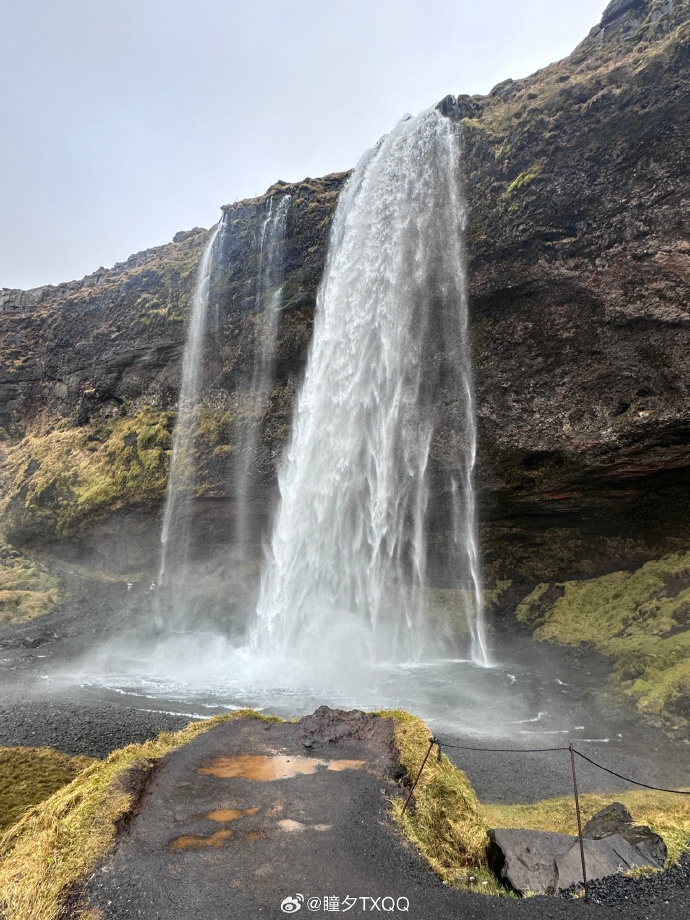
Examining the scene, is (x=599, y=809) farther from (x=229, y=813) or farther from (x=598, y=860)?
(x=229, y=813)

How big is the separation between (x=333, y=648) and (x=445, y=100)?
2507 cm

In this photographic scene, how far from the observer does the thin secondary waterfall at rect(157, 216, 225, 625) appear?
28.8m

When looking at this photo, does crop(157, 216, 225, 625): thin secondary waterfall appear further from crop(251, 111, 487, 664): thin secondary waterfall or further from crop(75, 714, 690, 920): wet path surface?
crop(75, 714, 690, 920): wet path surface

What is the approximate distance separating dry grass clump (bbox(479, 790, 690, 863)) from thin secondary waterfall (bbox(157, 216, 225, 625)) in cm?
2305

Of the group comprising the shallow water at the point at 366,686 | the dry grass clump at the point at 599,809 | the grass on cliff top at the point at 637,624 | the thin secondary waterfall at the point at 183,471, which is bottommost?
the dry grass clump at the point at 599,809

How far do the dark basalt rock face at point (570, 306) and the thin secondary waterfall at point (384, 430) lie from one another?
90 cm

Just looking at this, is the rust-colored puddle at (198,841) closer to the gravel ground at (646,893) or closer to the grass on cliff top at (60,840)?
the grass on cliff top at (60,840)

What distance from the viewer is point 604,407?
19312mm

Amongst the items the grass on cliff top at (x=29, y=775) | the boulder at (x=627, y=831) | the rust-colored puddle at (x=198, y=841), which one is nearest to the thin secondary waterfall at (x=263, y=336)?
the grass on cliff top at (x=29, y=775)

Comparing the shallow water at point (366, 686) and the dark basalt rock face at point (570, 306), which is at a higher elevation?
the dark basalt rock face at point (570, 306)

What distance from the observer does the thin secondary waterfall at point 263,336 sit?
2717 centimetres

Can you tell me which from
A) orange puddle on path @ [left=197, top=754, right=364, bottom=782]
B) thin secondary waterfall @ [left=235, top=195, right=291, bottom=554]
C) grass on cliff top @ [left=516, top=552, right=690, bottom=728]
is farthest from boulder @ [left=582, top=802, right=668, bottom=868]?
thin secondary waterfall @ [left=235, top=195, right=291, bottom=554]

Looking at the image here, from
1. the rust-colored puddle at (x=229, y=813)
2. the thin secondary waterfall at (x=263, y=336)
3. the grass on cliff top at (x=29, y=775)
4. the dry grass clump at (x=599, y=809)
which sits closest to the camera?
the rust-colored puddle at (x=229, y=813)

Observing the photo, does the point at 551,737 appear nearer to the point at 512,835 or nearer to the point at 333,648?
the point at 512,835
